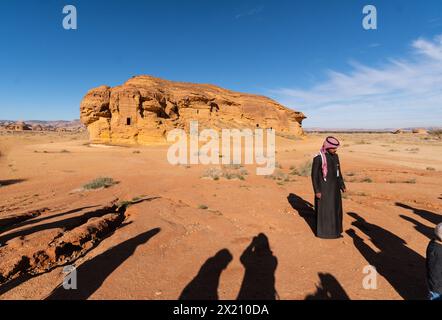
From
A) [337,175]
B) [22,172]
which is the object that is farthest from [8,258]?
[22,172]

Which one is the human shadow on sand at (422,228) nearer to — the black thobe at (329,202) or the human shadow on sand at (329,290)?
the black thobe at (329,202)

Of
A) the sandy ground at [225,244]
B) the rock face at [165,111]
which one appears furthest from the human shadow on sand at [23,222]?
the rock face at [165,111]

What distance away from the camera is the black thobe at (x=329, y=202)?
520 centimetres

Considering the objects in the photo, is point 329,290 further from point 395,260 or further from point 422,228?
point 422,228

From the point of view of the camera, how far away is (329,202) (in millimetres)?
5223

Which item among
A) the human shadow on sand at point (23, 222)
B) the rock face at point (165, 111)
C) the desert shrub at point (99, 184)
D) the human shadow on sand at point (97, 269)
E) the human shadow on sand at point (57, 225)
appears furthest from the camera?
the rock face at point (165, 111)

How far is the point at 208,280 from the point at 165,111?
104 ft

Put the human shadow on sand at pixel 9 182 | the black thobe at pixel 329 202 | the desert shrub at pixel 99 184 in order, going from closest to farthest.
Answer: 1. the black thobe at pixel 329 202
2. the desert shrub at pixel 99 184
3. the human shadow on sand at pixel 9 182

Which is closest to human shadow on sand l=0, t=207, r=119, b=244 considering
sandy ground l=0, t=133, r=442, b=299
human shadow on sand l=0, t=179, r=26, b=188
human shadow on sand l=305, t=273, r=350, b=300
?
sandy ground l=0, t=133, r=442, b=299

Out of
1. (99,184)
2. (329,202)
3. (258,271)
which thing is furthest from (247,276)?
(99,184)

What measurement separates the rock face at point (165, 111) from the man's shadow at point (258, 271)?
89.7 feet
